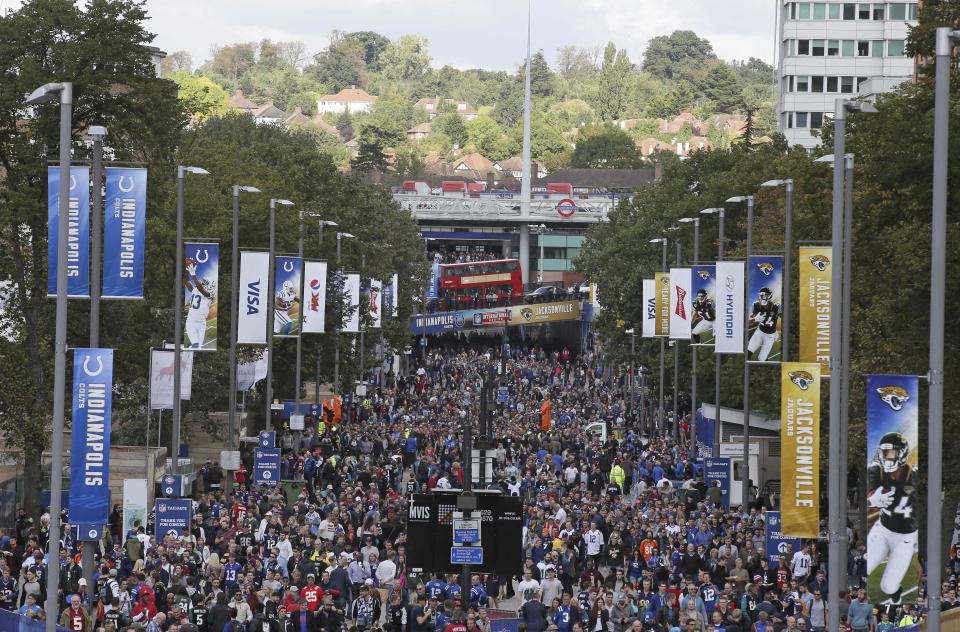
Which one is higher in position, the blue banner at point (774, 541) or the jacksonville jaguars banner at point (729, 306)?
the jacksonville jaguars banner at point (729, 306)

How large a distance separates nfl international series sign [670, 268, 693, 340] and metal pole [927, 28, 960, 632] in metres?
32.1

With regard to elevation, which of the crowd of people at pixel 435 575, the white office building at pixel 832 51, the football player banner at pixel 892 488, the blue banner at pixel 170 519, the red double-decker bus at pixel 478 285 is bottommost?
the crowd of people at pixel 435 575

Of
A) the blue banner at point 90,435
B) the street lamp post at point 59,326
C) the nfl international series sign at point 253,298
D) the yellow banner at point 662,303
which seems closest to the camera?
the street lamp post at point 59,326

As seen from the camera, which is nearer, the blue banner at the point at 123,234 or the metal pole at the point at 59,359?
the metal pole at the point at 59,359

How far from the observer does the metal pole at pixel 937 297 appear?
19214 mm

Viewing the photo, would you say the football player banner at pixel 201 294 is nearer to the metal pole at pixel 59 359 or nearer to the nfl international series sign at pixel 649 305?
the metal pole at pixel 59 359

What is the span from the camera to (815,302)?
30047mm

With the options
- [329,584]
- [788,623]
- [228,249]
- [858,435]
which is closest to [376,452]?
[228,249]

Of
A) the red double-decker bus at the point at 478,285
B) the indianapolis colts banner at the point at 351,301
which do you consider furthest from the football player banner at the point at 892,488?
the red double-decker bus at the point at 478,285

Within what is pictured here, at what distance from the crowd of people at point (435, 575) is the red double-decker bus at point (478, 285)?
215 feet

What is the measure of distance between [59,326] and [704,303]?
2714 cm

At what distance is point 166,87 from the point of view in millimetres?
43031

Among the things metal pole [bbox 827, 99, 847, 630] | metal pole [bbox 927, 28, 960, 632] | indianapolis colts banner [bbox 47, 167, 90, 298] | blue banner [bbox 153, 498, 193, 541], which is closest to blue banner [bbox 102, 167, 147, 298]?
indianapolis colts banner [bbox 47, 167, 90, 298]

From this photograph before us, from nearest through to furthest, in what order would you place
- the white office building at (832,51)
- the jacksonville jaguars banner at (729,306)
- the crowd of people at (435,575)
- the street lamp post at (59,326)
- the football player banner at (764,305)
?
the street lamp post at (59,326) → the crowd of people at (435,575) → the football player banner at (764,305) → the jacksonville jaguars banner at (729,306) → the white office building at (832,51)
